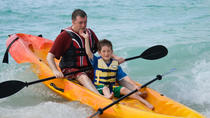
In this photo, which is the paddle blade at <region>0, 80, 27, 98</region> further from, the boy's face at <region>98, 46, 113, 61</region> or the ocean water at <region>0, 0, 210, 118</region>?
the boy's face at <region>98, 46, 113, 61</region>

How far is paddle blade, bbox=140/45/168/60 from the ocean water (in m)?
0.82

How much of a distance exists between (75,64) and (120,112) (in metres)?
0.94

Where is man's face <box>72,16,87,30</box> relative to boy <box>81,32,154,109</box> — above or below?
above

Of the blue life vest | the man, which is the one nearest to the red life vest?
the man

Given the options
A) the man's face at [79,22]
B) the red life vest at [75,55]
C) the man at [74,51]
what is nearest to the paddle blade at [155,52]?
the man at [74,51]

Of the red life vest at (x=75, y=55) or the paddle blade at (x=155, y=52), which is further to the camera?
the paddle blade at (x=155, y=52)

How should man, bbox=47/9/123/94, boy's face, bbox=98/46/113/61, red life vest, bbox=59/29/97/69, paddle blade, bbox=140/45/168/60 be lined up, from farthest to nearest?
1. paddle blade, bbox=140/45/168/60
2. red life vest, bbox=59/29/97/69
3. man, bbox=47/9/123/94
4. boy's face, bbox=98/46/113/61

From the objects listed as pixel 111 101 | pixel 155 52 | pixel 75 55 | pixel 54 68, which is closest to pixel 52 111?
pixel 54 68

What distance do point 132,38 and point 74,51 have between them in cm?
462

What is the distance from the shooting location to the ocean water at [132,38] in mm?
3766

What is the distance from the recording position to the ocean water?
148 inches

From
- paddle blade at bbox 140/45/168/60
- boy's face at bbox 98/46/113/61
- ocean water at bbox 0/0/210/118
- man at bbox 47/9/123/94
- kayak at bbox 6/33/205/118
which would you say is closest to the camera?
kayak at bbox 6/33/205/118

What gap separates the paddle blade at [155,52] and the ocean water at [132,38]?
0.82m

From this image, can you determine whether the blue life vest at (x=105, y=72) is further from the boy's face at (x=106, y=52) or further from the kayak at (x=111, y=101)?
the kayak at (x=111, y=101)
